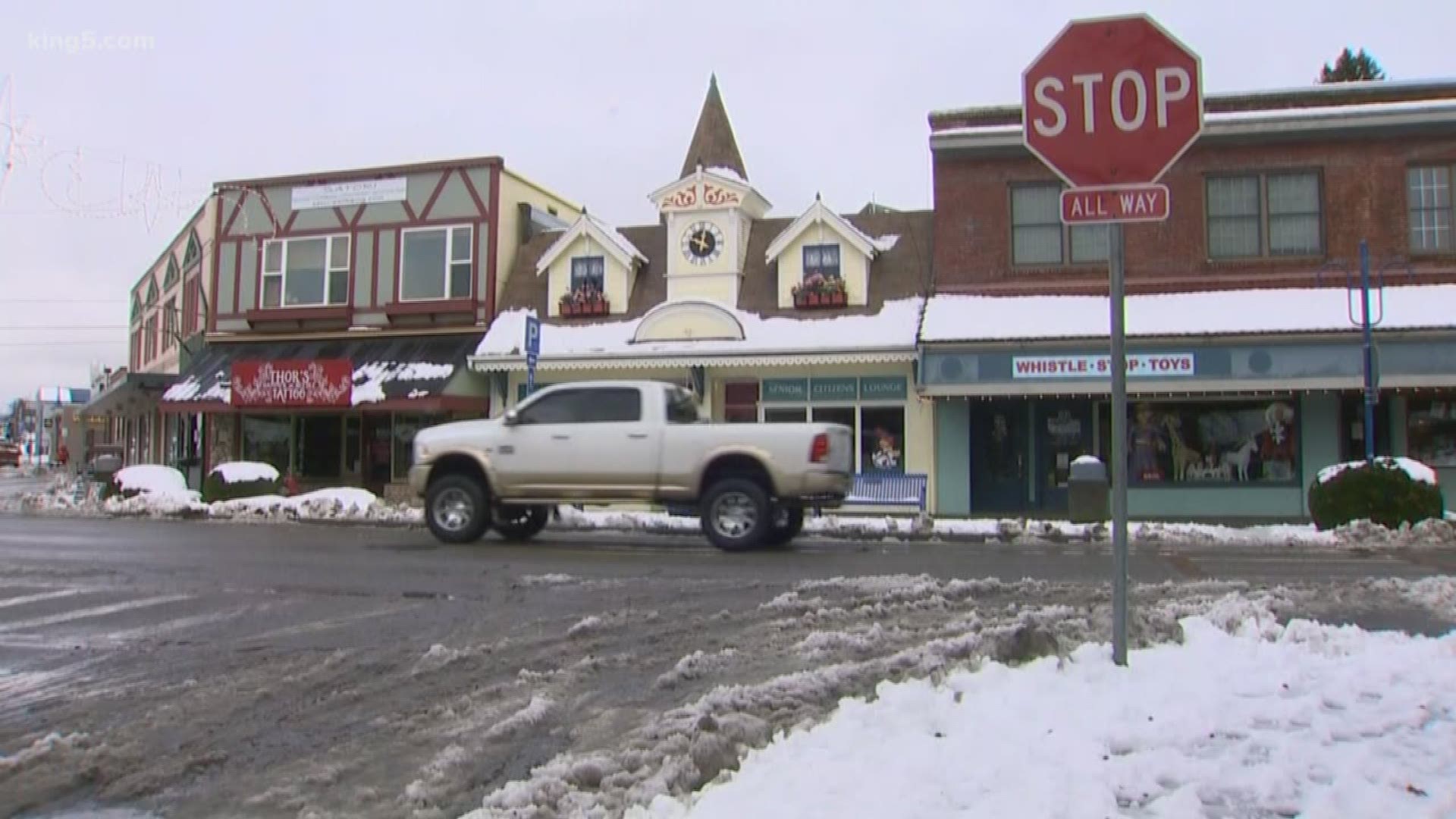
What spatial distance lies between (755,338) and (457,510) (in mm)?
9392

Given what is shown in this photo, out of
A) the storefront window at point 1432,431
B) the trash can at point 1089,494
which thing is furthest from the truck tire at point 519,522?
the storefront window at point 1432,431

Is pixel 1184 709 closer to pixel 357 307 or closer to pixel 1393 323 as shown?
pixel 1393 323

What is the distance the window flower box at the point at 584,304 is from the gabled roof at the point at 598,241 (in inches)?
35.9

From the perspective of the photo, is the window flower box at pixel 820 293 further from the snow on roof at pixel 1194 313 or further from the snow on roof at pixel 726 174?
the snow on roof at pixel 726 174

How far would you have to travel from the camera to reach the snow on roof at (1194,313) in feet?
61.3

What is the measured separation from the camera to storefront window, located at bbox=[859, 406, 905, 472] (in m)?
21.4

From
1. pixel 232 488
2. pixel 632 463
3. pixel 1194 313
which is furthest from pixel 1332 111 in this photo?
pixel 232 488

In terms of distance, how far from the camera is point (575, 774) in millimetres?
4082

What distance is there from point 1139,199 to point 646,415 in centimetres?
884

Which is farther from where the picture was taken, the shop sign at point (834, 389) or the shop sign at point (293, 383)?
the shop sign at point (293, 383)

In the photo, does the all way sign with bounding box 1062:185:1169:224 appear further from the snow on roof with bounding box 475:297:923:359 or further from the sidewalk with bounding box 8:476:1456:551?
the snow on roof with bounding box 475:297:923:359

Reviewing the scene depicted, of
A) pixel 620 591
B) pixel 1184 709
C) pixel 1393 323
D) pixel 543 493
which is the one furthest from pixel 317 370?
pixel 1184 709

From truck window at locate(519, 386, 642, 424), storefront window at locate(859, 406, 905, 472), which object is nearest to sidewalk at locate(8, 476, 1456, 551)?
truck window at locate(519, 386, 642, 424)

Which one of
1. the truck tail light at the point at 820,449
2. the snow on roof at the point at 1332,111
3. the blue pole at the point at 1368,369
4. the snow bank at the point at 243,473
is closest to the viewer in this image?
the truck tail light at the point at 820,449
